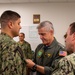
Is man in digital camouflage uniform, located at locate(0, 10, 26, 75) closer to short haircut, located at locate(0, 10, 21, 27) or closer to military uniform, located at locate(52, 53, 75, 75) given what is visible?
short haircut, located at locate(0, 10, 21, 27)

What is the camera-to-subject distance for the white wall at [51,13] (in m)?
5.96

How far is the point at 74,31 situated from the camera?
4.75ft

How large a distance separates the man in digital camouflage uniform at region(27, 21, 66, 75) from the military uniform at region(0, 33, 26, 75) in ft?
1.38

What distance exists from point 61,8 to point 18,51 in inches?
177

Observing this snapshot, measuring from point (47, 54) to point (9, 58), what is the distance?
644mm

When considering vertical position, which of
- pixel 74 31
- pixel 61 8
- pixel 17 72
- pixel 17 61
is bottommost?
pixel 17 72

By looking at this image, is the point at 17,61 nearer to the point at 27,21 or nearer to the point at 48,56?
the point at 48,56

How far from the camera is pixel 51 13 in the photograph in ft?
A: 19.8

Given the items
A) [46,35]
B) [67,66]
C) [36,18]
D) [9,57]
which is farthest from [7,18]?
[36,18]

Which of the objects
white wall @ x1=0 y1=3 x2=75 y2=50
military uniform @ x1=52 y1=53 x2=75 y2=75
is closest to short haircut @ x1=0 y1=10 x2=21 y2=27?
military uniform @ x1=52 y1=53 x2=75 y2=75

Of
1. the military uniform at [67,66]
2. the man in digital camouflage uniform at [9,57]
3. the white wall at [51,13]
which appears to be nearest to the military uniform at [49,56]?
the man in digital camouflage uniform at [9,57]

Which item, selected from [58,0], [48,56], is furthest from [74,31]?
[58,0]

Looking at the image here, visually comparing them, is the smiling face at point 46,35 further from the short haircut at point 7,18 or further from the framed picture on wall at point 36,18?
the framed picture on wall at point 36,18

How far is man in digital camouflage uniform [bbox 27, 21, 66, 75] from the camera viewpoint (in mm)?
2096
